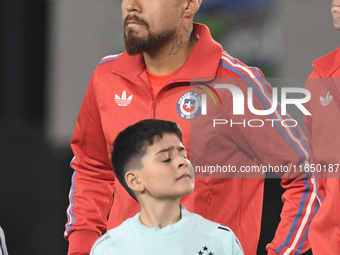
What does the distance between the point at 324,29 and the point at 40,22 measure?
1.20m

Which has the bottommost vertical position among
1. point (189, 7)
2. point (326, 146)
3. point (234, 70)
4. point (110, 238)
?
point (110, 238)

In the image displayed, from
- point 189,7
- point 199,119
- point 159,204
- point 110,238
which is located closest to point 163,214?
point 159,204

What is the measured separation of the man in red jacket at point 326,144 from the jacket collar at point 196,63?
0.31 meters

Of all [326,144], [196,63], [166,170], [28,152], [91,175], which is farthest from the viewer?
[28,152]

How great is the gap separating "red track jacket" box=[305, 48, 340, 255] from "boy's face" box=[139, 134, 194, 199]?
1.31 feet

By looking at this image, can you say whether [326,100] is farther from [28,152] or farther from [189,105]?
[28,152]

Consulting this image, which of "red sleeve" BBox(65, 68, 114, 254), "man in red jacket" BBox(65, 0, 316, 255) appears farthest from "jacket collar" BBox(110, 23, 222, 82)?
"red sleeve" BBox(65, 68, 114, 254)

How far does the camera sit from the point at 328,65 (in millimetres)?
1496

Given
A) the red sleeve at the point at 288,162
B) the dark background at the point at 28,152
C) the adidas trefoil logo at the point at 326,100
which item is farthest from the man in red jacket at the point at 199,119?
the dark background at the point at 28,152

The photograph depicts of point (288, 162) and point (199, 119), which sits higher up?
point (199, 119)

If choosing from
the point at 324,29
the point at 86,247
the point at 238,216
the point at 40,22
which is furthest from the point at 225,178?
the point at 40,22

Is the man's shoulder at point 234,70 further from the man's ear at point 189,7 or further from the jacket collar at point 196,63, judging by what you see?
the man's ear at point 189,7

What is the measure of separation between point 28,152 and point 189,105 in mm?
1016

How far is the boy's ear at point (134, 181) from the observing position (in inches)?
54.4
